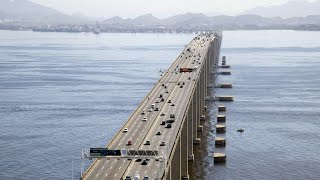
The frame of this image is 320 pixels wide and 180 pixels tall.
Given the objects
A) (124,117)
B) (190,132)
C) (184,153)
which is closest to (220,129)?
(124,117)

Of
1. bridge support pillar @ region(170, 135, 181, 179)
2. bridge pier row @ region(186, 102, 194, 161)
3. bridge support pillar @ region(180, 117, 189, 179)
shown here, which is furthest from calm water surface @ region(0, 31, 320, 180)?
bridge support pillar @ region(170, 135, 181, 179)

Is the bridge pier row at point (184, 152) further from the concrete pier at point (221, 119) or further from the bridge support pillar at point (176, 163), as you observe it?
the concrete pier at point (221, 119)

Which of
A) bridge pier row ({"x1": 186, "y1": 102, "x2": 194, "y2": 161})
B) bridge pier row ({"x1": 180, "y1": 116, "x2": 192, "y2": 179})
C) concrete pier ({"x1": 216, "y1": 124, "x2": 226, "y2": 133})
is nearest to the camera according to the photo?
bridge pier row ({"x1": 180, "y1": 116, "x2": 192, "y2": 179})

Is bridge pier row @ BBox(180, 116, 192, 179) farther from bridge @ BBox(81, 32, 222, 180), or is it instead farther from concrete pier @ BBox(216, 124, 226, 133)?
concrete pier @ BBox(216, 124, 226, 133)

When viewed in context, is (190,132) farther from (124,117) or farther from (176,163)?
(124,117)

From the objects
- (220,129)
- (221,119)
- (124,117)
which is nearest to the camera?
(220,129)

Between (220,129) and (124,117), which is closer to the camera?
(220,129)

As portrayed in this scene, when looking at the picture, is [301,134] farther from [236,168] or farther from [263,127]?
[236,168]

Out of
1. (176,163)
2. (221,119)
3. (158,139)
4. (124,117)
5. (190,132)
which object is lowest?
(221,119)

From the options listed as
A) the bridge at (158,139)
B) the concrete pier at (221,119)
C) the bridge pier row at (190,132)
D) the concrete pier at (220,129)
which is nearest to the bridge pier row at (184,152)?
the bridge at (158,139)
